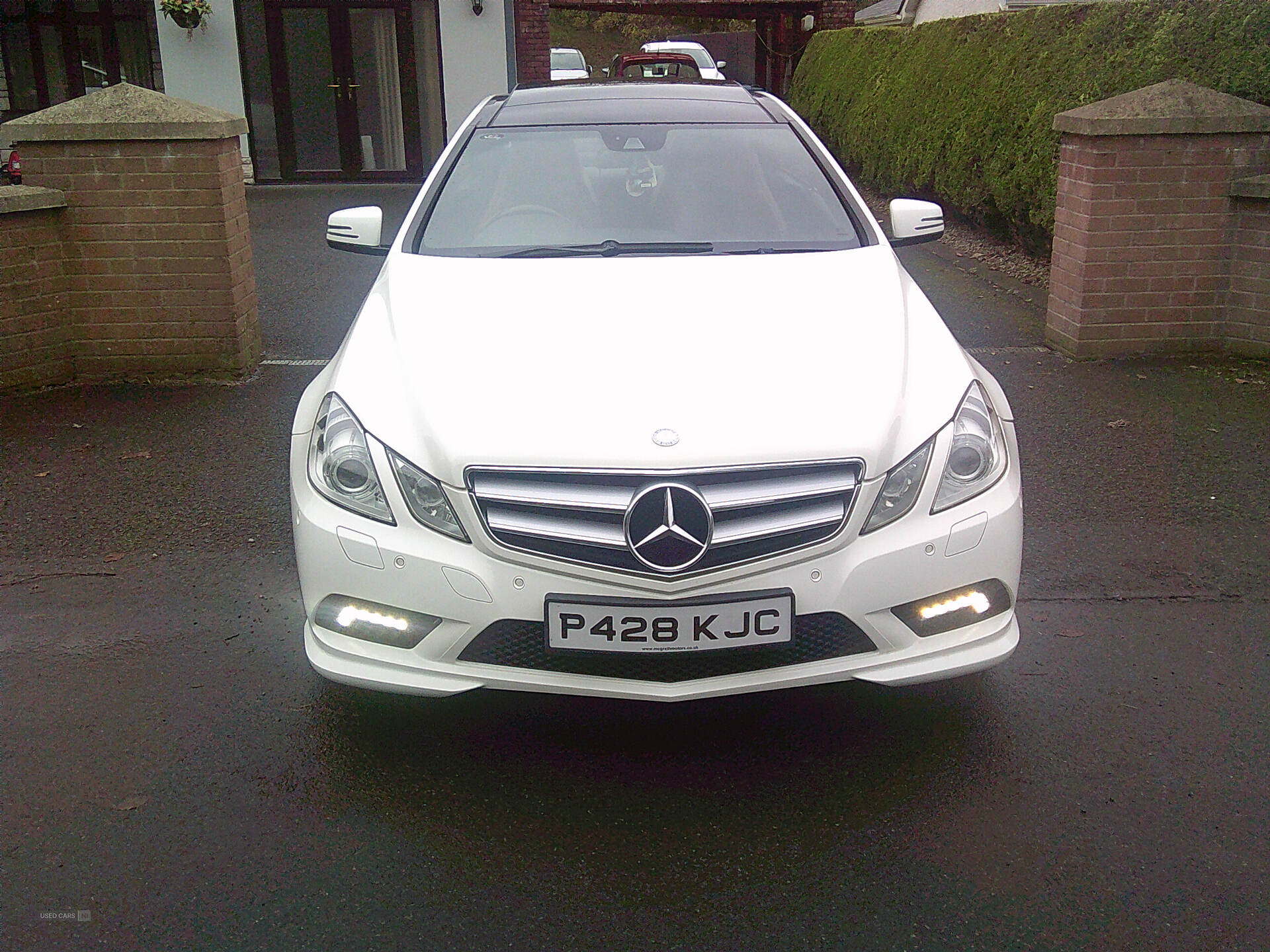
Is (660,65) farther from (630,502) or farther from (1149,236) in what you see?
(630,502)

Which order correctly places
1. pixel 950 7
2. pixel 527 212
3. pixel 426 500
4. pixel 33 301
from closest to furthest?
pixel 426 500 < pixel 527 212 < pixel 33 301 < pixel 950 7

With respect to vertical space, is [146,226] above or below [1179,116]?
below

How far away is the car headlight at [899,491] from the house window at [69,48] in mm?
16894

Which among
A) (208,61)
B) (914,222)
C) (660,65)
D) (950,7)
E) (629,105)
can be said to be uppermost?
(629,105)

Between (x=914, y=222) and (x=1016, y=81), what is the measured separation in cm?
621

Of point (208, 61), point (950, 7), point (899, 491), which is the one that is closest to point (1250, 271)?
point (899, 491)

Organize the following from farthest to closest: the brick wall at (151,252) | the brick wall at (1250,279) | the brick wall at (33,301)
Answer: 1. the brick wall at (1250,279)
2. the brick wall at (151,252)
3. the brick wall at (33,301)

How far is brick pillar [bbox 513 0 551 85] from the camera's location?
19.1 meters

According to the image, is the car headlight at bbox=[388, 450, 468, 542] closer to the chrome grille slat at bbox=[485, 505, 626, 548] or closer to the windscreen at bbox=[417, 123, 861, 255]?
the chrome grille slat at bbox=[485, 505, 626, 548]

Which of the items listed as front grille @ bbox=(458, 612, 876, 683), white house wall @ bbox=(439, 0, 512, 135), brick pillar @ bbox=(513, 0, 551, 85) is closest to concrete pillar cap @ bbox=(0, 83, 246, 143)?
front grille @ bbox=(458, 612, 876, 683)

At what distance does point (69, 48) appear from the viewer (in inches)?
674

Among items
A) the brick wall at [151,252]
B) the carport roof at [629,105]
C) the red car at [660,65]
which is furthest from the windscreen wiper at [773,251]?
the red car at [660,65]

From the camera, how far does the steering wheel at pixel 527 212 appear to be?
416 cm

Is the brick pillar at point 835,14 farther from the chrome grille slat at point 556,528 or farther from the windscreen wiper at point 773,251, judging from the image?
the chrome grille slat at point 556,528
